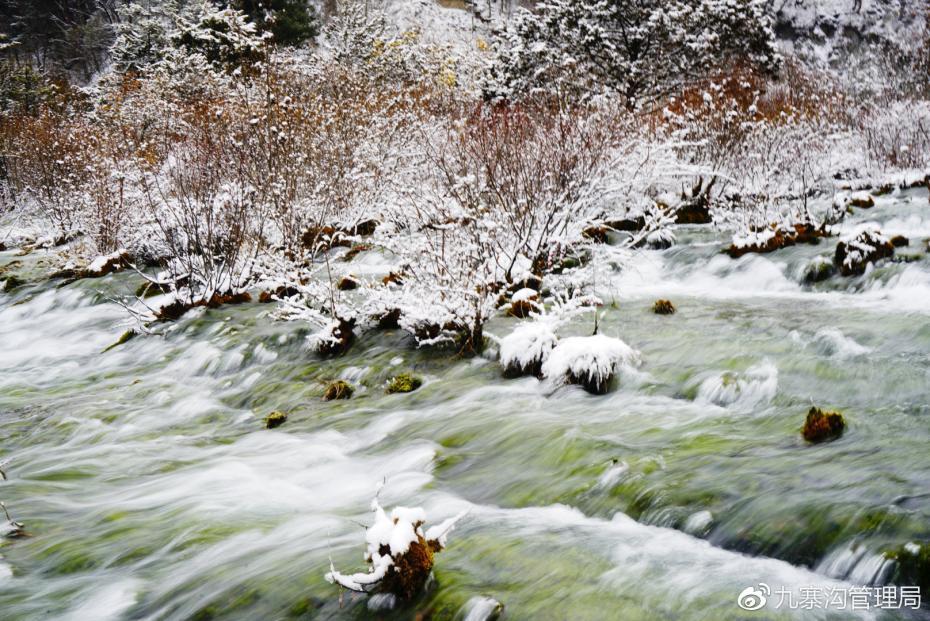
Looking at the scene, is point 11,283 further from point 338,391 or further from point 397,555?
point 397,555

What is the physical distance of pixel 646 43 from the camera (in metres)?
17.3

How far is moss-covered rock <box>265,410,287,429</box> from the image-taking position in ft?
17.2

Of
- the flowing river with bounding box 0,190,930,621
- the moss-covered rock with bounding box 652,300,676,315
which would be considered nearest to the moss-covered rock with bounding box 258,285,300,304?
the flowing river with bounding box 0,190,930,621

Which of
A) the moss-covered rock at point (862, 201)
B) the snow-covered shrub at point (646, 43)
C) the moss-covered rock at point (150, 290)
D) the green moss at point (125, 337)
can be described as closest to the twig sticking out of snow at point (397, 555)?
the green moss at point (125, 337)

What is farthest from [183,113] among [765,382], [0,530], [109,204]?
[765,382]

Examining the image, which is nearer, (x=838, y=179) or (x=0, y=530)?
(x=0, y=530)

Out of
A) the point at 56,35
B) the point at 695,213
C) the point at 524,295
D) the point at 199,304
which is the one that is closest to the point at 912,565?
the point at 524,295

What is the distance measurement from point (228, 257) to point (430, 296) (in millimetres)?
4532

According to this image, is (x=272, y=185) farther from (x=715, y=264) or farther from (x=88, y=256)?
(x=715, y=264)

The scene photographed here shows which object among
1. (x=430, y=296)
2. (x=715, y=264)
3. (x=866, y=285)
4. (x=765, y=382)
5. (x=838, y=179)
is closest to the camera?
(x=765, y=382)

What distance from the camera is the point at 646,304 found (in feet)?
24.5

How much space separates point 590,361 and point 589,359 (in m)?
0.02

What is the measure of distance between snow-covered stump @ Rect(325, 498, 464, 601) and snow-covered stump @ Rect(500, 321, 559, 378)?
289 cm

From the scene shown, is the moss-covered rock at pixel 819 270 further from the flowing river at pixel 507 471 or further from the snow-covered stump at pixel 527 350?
the snow-covered stump at pixel 527 350
